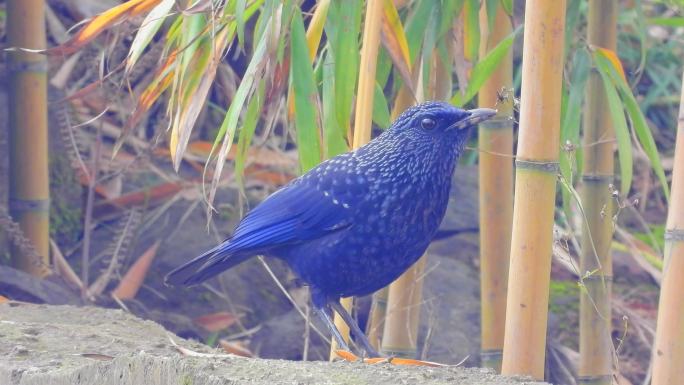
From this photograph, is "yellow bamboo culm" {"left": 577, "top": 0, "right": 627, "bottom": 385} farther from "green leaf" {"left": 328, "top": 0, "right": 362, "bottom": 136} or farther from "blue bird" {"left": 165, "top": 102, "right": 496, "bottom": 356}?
"green leaf" {"left": 328, "top": 0, "right": 362, "bottom": 136}

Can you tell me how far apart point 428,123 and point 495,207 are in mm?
478

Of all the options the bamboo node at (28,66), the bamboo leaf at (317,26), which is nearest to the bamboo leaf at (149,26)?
the bamboo leaf at (317,26)

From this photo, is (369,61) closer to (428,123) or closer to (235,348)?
(428,123)

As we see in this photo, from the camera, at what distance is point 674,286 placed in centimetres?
272

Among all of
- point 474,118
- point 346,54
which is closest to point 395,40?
point 346,54

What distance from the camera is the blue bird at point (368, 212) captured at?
3145 millimetres

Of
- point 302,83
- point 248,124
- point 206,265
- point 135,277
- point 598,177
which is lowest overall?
point 135,277

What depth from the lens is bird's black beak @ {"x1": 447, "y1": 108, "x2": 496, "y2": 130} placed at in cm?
305

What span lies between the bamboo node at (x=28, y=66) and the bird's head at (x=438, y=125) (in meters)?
1.96

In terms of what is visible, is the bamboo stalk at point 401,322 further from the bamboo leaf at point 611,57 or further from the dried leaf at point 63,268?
the dried leaf at point 63,268

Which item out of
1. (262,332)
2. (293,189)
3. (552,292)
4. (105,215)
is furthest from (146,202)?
(293,189)

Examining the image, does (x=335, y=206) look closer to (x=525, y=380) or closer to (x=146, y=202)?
(x=525, y=380)

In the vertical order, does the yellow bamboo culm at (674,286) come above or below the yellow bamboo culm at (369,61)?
below

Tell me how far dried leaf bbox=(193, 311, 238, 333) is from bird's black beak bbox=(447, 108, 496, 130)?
2.49 meters
